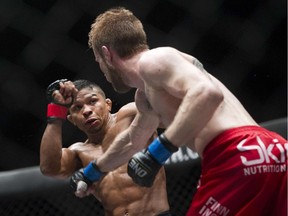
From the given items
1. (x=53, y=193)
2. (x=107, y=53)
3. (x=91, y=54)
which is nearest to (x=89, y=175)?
(x=107, y=53)

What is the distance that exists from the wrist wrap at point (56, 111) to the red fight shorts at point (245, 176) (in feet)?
2.85

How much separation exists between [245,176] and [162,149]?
19 centimetres

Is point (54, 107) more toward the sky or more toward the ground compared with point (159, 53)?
more toward the ground

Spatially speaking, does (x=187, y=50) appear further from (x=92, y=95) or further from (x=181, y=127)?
(x=181, y=127)

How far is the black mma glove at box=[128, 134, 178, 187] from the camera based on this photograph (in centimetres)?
143

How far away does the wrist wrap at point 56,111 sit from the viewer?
2200mm

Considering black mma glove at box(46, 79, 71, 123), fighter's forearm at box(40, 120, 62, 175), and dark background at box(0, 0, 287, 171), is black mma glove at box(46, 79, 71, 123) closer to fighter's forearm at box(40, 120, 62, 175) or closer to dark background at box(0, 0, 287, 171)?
fighter's forearm at box(40, 120, 62, 175)

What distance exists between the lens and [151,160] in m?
1.44

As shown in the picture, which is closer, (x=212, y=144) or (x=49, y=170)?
(x=212, y=144)

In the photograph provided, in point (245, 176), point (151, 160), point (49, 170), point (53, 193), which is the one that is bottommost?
point (53, 193)

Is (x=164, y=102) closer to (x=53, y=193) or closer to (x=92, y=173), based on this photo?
(x=92, y=173)

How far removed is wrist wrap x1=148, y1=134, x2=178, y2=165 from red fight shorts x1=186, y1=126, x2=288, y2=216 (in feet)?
0.33

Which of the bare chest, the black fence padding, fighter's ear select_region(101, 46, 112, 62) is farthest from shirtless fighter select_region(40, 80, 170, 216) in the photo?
the bare chest

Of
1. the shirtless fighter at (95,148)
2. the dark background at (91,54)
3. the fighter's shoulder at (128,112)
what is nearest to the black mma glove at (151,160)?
the shirtless fighter at (95,148)
